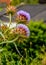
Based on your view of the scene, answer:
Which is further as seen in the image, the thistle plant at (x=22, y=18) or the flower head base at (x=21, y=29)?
the thistle plant at (x=22, y=18)

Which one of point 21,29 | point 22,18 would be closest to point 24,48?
point 22,18

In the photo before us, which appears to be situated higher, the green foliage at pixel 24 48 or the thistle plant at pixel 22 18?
the thistle plant at pixel 22 18

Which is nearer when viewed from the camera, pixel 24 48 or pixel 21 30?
pixel 21 30

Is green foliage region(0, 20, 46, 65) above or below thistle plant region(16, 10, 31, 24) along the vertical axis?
below

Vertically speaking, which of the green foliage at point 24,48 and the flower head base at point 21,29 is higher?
the flower head base at point 21,29

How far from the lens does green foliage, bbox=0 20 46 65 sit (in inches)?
110

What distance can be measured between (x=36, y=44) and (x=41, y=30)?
1.76 ft

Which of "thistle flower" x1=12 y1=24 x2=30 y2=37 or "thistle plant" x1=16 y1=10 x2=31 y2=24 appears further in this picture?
"thistle plant" x1=16 y1=10 x2=31 y2=24

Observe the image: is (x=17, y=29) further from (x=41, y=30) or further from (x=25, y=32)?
(x=41, y=30)

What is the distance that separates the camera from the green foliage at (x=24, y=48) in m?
2.78

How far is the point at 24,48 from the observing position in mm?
3820

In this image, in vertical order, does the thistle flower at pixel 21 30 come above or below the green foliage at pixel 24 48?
above

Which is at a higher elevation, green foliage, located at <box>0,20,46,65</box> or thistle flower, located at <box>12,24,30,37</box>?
thistle flower, located at <box>12,24,30,37</box>

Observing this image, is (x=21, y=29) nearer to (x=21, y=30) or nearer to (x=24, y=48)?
(x=21, y=30)
